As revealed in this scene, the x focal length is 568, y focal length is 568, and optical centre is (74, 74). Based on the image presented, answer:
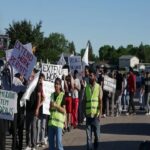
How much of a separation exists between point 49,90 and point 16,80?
1086 mm

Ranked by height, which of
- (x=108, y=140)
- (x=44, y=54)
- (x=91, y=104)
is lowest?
(x=108, y=140)

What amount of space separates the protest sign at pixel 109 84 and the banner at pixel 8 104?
11.4m

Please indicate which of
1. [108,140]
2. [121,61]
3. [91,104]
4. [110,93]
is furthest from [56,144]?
[121,61]

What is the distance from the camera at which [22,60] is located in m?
13.6

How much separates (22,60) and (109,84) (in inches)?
368

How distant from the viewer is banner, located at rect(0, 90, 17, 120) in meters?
11.0

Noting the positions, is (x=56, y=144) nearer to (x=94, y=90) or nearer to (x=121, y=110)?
(x=94, y=90)

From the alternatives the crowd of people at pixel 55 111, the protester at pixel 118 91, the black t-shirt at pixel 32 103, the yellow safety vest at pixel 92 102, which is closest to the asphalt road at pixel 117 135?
the crowd of people at pixel 55 111

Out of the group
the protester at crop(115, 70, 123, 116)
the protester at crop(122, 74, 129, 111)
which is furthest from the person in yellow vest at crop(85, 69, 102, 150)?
the protester at crop(122, 74, 129, 111)

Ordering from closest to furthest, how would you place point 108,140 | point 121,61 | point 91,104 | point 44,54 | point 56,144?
point 56,144 → point 91,104 → point 108,140 → point 44,54 → point 121,61

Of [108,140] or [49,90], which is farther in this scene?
[108,140]

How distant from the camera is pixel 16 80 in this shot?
44.2 feet

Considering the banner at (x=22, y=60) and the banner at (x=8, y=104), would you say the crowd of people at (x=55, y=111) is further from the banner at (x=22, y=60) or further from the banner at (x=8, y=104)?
the banner at (x=8, y=104)

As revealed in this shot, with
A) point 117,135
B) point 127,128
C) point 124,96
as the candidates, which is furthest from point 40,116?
point 124,96
